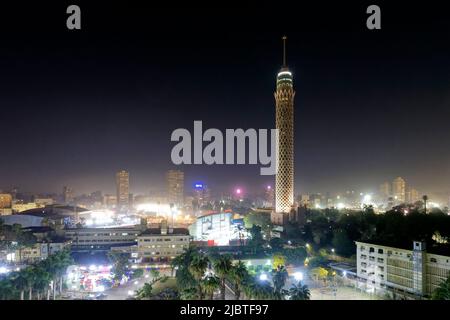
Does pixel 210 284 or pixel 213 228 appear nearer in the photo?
pixel 210 284

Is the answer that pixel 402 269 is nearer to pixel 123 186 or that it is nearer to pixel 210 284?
pixel 210 284

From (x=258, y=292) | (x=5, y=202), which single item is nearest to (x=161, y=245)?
(x=258, y=292)

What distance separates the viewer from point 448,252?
1314 cm

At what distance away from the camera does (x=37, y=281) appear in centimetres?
1341

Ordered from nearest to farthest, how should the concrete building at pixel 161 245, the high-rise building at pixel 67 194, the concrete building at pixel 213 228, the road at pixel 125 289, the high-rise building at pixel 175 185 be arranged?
the road at pixel 125 289
the concrete building at pixel 161 245
the concrete building at pixel 213 228
the high-rise building at pixel 175 185
the high-rise building at pixel 67 194

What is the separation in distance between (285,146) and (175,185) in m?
55.2

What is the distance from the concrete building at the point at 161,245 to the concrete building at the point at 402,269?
13.2m

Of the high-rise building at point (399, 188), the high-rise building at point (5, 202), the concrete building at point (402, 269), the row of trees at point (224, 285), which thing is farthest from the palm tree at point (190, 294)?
the high-rise building at point (399, 188)

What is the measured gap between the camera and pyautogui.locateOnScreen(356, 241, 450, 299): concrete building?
43.1ft

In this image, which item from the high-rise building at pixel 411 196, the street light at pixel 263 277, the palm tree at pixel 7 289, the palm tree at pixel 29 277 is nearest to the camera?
the palm tree at pixel 7 289

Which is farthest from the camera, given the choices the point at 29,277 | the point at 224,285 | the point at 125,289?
the point at 125,289

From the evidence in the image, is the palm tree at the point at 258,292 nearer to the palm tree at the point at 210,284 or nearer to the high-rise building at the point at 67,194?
the palm tree at the point at 210,284

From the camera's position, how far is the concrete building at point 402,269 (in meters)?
13.1
